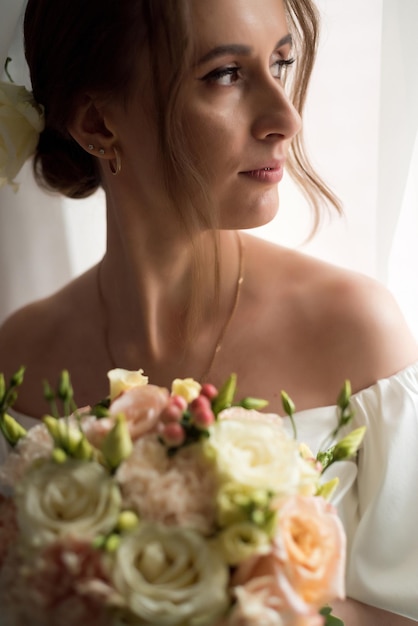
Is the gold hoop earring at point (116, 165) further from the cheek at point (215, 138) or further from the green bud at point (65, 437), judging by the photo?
the green bud at point (65, 437)

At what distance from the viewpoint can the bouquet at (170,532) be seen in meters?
0.62

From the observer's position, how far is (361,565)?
1.14 metres

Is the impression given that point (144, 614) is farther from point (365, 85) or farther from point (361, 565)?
point (365, 85)

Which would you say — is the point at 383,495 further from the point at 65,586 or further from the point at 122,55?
the point at 122,55

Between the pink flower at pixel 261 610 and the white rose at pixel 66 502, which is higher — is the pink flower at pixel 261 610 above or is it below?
below

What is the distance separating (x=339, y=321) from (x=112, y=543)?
74cm

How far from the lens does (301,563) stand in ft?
2.11

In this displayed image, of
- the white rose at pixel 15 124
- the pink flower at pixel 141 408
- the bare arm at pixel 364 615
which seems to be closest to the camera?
the pink flower at pixel 141 408

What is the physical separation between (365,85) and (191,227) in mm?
390

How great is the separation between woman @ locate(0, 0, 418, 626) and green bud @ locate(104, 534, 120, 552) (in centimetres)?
60

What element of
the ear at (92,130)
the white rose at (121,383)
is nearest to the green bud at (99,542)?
the white rose at (121,383)

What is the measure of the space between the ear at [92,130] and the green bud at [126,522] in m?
0.79

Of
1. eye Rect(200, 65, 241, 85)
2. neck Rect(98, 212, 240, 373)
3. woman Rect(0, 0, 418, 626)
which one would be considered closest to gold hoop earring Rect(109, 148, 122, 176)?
woman Rect(0, 0, 418, 626)

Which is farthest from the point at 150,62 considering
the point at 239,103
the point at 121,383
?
the point at 121,383
